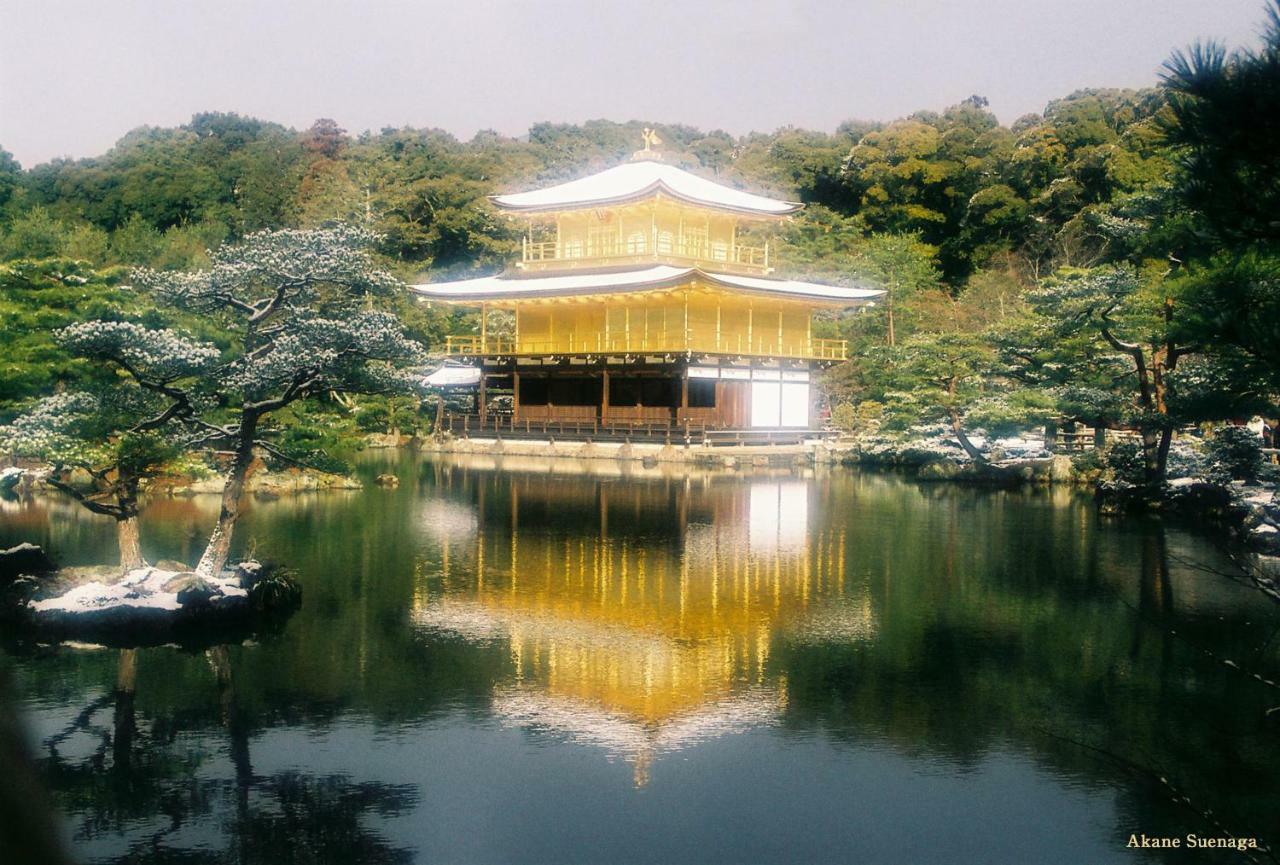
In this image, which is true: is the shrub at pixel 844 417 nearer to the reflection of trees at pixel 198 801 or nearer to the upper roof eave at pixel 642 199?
the upper roof eave at pixel 642 199

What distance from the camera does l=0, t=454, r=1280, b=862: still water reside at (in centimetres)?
582

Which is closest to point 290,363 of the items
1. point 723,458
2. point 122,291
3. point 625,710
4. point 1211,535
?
point 625,710

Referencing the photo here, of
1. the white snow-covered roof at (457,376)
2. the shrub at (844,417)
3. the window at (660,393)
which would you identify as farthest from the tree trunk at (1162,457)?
the white snow-covered roof at (457,376)

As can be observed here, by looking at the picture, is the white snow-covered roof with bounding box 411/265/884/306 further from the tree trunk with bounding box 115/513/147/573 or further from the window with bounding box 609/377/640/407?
the tree trunk with bounding box 115/513/147/573

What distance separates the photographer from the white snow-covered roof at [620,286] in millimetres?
30891

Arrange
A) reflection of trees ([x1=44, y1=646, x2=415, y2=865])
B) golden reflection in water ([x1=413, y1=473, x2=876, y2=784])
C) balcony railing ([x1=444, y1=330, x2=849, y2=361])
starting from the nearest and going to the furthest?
reflection of trees ([x1=44, y1=646, x2=415, y2=865]), golden reflection in water ([x1=413, y1=473, x2=876, y2=784]), balcony railing ([x1=444, y1=330, x2=849, y2=361])

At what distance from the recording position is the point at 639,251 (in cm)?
3453

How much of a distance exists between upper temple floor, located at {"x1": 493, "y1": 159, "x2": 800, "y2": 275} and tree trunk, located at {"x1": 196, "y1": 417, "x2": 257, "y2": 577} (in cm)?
2297

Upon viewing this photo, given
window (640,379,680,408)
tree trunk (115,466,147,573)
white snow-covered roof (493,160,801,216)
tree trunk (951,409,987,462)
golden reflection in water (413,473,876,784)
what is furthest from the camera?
white snow-covered roof (493,160,801,216)

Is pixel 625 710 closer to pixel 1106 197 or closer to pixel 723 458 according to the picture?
pixel 723 458

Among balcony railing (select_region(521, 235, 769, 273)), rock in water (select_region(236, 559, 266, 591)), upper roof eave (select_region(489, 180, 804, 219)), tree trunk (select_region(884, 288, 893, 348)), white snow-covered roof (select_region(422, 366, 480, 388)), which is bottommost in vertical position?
rock in water (select_region(236, 559, 266, 591))

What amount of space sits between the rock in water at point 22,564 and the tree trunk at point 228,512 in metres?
1.66

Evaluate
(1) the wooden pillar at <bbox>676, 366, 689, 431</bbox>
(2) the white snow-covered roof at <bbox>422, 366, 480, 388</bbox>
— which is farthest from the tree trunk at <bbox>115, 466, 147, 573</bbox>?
(2) the white snow-covered roof at <bbox>422, 366, 480, 388</bbox>

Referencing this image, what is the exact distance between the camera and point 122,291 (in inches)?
773
